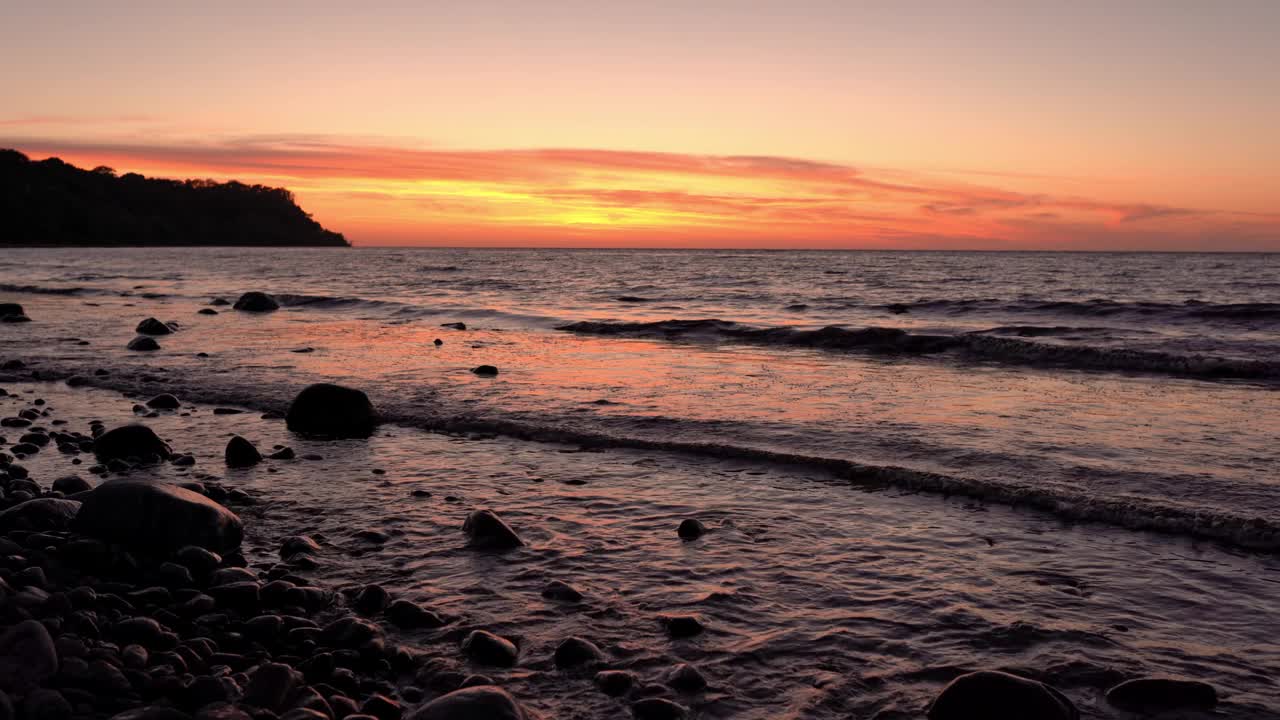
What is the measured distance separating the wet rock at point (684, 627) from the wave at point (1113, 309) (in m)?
26.5

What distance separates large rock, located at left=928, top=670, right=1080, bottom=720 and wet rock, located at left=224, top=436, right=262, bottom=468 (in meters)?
6.76

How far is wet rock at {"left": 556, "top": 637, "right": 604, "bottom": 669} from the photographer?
13.3ft

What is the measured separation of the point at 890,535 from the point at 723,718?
286 cm

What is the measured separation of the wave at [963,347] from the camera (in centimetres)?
1584

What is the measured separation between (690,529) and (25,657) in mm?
3843

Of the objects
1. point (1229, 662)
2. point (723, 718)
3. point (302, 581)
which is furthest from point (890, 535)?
point (302, 581)

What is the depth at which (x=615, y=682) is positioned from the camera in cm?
382

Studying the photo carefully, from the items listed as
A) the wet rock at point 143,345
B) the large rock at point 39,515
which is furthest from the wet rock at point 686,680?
the wet rock at point 143,345

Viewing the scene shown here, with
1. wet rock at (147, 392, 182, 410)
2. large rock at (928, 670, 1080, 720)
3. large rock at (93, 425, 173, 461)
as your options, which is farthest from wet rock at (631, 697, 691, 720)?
wet rock at (147, 392, 182, 410)

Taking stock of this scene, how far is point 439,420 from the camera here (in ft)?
34.0

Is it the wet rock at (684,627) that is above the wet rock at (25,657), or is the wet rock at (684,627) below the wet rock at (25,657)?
below

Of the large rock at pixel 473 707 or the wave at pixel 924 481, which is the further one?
the wave at pixel 924 481

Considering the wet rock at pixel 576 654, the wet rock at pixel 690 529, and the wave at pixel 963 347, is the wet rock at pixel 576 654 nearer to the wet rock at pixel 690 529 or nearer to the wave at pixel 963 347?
the wet rock at pixel 690 529

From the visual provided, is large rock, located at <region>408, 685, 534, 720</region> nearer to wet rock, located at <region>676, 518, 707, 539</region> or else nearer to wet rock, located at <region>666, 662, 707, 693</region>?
wet rock, located at <region>666, 662, 707, 693</region>
